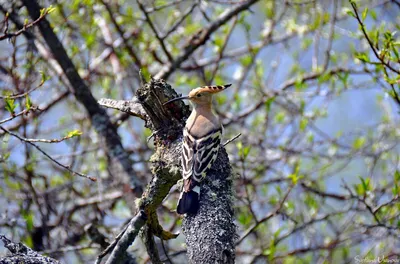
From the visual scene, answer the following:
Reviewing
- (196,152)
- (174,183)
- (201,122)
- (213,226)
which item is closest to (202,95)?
(201,122)

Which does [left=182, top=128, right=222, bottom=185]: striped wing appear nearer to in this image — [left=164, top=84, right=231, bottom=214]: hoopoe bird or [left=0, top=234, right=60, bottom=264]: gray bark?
[left=164, top=84, right=231, bottom=214]: hoopoe bird

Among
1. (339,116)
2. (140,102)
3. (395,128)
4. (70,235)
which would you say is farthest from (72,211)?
(339,116)

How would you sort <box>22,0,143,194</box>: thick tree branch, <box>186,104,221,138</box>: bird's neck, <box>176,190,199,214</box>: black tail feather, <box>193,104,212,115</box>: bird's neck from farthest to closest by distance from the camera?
1. <box>22,0,143,194</box>: thick tree branch
2. <box>193,104,212,115</box>: bird's neck
3. <box>186,104,221,138</box>: bird's neck
4. <box>176,190,199,214</box>: black tail feather

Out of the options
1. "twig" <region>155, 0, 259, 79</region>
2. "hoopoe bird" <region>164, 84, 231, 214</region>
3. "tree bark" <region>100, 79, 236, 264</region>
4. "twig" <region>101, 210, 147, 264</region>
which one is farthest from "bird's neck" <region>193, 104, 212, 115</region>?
"twig" <region>101, 210, 147, 264</region>

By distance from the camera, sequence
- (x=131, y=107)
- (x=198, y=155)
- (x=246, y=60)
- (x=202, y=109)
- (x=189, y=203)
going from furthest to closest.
Result: (x=246, y=60) → (x=202, y=109) → (x=131, y=107) → (x=198, y=155) → (x=189, y=203)

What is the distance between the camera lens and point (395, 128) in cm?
662

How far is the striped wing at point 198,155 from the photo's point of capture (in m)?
3.13

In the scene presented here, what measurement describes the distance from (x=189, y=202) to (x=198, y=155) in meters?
0.33

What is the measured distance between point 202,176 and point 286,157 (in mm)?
3430

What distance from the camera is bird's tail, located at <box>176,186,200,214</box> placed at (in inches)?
113

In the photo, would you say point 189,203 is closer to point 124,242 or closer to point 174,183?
point 174,183

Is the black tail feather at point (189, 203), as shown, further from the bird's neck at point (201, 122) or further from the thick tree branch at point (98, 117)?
the thick tree branch at point (98, 117)

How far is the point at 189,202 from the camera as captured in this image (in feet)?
9.64

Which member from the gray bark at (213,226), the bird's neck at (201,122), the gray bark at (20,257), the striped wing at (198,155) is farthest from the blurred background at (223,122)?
the gray bark at (20,257)
